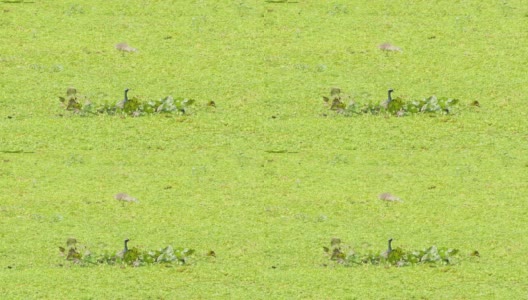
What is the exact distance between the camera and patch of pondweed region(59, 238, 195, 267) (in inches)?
898

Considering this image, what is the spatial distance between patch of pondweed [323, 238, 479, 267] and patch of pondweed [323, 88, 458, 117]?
421cm

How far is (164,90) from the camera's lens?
1054 inches

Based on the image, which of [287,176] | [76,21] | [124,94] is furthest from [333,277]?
[76,21]

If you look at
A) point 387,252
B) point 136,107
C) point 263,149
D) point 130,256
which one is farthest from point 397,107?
point 130,256

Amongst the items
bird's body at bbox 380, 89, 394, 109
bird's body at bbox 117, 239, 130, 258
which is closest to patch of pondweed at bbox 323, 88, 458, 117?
bird's body at bbox 380, 89, 394, 109

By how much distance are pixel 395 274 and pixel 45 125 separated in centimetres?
784

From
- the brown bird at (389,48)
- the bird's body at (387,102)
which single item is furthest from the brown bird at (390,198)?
the brown bird at (389,48)

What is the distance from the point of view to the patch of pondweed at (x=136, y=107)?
26.3 metres

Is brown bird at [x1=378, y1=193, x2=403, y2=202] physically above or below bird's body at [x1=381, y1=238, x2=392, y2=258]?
above

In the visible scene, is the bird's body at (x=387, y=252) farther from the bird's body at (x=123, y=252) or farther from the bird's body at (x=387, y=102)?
the bird's body at (x=123, y=252)

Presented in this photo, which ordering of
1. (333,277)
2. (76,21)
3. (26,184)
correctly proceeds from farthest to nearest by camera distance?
(76,21)
(26,184)
(333,277)

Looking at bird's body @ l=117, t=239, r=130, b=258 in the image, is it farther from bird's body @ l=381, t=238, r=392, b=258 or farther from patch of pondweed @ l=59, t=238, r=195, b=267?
bird's body @ l=381, t=238, r=392, b=258

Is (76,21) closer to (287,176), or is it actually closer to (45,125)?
(45,125)

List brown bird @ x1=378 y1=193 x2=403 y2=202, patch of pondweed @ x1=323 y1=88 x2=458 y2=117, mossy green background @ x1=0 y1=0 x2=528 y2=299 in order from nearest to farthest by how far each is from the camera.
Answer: mossy green background @ x1=0 y1=0 x2=528 y2=299, brown bird @ x1=378 y1=193 x2=403 y2=202, patch of pondweed @ x1=323 y1=88 x2=458 y2=117
